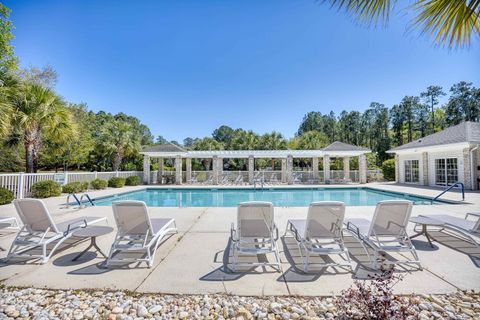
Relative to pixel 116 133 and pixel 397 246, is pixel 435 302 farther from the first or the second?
pixel 116 133

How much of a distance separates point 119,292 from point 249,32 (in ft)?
39.4

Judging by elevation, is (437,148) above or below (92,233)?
above

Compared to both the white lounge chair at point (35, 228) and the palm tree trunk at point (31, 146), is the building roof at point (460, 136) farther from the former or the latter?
the palm tree trunk at point (31, 146)

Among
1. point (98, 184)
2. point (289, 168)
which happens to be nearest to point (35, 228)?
point (98, 184)

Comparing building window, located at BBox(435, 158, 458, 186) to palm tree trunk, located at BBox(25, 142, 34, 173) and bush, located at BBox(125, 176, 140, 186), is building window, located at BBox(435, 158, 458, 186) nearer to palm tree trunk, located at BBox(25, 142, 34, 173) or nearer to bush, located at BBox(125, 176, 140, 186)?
bush, located at BBox(125, 176, 140, 186)

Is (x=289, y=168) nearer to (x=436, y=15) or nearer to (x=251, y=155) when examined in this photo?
(x=251, y=155)

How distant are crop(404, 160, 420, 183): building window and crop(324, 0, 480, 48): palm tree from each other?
20.3m

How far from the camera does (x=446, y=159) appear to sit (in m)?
15.3

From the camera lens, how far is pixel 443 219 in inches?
198

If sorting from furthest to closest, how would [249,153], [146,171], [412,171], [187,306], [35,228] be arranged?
[146,171]
[249,153]
[412,171]
[35,228]
[187,306]

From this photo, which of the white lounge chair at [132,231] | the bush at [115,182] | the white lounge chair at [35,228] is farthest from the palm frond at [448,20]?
the bush at [115,182]

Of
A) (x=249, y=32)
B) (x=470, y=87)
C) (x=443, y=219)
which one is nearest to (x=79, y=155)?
(x=249, y=32)

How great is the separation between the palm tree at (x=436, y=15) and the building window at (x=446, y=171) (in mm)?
17521

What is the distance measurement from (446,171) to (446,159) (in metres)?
0.82
